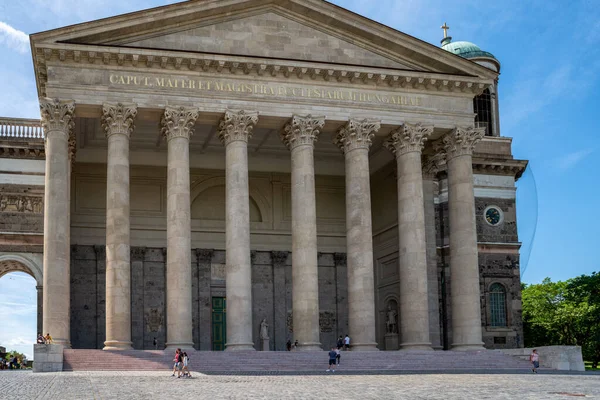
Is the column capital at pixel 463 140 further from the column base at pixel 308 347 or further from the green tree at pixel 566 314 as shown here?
the green tree at pixel 566 314

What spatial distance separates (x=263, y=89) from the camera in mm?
48969

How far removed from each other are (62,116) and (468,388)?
26590 mm

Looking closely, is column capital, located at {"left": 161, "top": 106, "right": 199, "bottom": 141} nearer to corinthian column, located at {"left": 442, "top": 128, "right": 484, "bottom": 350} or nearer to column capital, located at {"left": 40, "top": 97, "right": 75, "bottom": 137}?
column capital, located at {"left": 40, "top": 97, "right": 75, "bottom": 137}

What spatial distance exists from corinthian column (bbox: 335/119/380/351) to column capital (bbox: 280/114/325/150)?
1.82m

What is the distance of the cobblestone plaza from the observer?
26.8m

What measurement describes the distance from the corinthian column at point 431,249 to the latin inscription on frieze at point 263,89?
5.54m

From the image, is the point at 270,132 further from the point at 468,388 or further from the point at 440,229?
the point at 468,388

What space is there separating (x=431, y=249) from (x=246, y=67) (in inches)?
654

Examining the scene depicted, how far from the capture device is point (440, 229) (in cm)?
6244

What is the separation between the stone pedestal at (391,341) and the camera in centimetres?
5703

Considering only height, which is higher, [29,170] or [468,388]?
[29,170]

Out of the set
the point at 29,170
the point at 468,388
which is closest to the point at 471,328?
the point at 468,388

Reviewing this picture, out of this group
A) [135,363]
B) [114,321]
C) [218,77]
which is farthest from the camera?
[218,77]

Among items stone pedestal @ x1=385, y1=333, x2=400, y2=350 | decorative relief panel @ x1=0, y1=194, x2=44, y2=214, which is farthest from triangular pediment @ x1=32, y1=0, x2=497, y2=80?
stone pedestal @ x1=385, y1=333, x2=400, y2=350
